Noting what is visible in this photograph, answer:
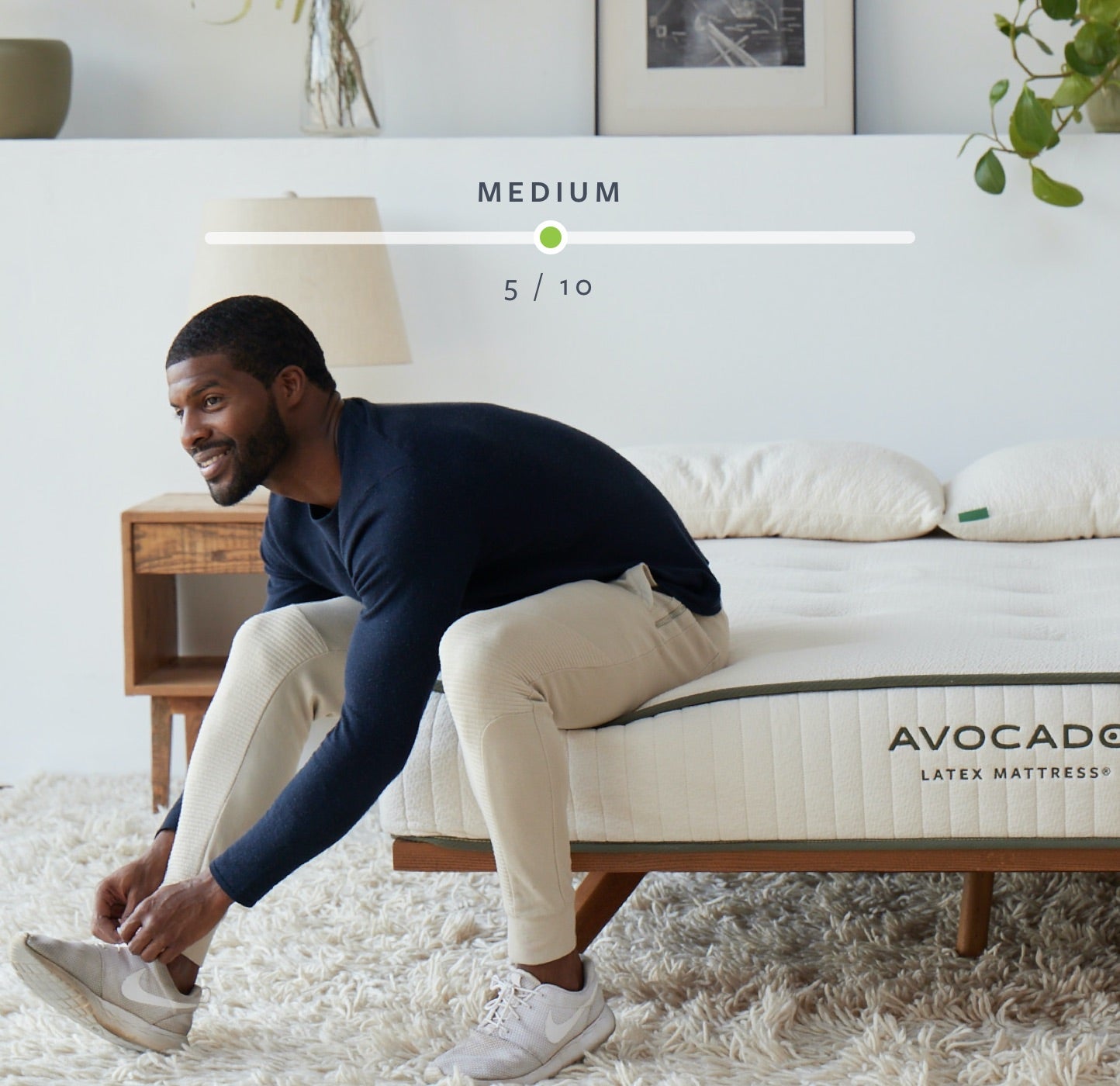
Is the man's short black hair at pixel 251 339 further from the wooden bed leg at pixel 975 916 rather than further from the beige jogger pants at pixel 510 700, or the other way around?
the wooden bed leg at pixel 975 916

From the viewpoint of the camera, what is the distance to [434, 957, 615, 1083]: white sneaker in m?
1.21

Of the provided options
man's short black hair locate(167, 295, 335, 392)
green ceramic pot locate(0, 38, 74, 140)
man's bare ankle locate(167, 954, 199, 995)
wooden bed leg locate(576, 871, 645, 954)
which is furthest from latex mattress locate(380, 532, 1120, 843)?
green ceramic pot locate(0, 38, 74, 140)

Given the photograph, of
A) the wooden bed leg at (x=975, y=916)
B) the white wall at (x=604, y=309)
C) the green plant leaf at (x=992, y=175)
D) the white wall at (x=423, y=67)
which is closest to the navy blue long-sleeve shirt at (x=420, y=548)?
the wooden bed leg at (x=975, y=916)

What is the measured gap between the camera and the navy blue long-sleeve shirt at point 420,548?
3.85ft

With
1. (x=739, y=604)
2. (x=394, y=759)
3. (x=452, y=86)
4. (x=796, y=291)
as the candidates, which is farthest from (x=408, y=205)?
(x=394, y=759)

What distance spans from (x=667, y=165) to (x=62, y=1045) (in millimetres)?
1675

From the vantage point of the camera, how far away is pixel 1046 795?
1238 millimetres

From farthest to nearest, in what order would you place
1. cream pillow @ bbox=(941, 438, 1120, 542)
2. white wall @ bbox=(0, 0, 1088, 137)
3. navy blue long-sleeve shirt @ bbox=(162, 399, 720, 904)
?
1. white wall @ bbox=(0, 0, 1088, 137)
2. cream pillow @ bbox=(941, 438, 1120, 542)
3. navy blue long-sleeve shirt @ bbox=(162, 399, 720, 904)

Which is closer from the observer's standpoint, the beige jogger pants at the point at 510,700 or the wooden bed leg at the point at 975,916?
the beige jogger pants at the point at 510,700

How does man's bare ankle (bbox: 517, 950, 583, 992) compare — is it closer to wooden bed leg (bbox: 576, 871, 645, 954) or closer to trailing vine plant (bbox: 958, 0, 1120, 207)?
wooden bed leg (bbox: 576, 871, 645, 954)

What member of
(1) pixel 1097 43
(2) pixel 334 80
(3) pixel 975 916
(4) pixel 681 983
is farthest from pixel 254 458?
(1) pixel 1097 43

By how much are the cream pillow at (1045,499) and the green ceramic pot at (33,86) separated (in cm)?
164

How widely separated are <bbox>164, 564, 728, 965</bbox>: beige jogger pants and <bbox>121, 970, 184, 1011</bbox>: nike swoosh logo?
5 cm

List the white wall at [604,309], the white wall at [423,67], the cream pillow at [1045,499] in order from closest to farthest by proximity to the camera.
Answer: the cream pillow at [1045,499] < the white wall at [604,309] < the white wall at [423,67]
